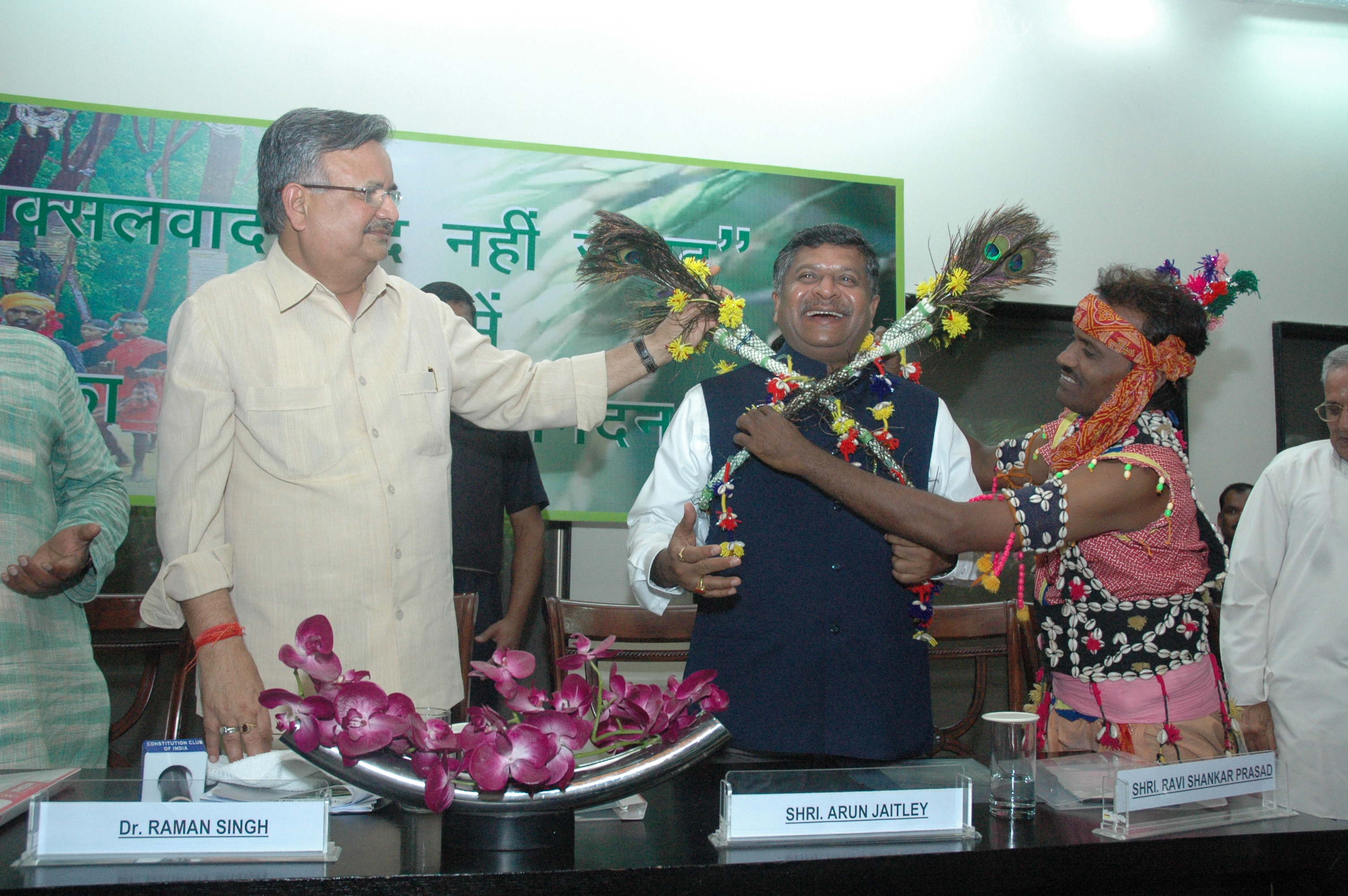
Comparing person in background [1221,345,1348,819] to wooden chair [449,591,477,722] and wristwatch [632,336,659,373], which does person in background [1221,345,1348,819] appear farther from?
wooden chair [449,591,477,722]

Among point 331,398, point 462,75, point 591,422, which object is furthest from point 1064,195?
point 331,398

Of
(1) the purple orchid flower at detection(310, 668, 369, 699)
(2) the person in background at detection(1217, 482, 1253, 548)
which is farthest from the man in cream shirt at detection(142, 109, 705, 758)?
(2) the person in background at detection(1217, 482, 1253, 548)

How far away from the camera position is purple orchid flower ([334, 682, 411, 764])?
112cm

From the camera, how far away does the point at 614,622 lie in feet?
8.07

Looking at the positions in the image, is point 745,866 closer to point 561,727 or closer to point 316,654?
point 561,727

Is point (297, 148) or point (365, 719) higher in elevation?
point (297, 148)

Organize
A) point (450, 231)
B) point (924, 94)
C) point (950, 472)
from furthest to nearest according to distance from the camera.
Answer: point (924, 94), point (450, 231), point (950, 472)

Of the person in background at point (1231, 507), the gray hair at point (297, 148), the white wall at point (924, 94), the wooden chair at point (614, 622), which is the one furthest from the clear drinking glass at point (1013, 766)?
the person in background at point (1231, 507)

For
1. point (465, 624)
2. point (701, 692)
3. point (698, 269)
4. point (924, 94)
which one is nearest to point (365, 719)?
point (701, 692)

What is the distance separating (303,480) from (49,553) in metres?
0.57

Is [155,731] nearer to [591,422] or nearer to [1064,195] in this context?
[591,422]

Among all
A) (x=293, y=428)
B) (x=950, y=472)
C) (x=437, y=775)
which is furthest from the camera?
(x=950, y=472)

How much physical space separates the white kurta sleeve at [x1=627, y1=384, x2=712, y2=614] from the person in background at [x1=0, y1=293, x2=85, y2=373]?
2.11m

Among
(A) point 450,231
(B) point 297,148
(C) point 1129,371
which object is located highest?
Answer: (A) point 450,231
